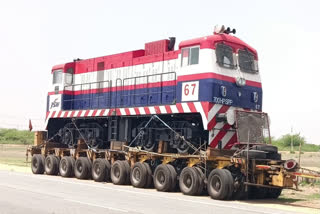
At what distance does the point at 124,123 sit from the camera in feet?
66.3

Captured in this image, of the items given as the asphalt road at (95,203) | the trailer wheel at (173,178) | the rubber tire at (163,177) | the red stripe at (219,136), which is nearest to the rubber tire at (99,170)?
the rubber tire at (163,177)

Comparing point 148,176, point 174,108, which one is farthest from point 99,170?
point 174,108

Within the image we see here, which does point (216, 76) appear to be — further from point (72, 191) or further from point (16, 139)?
point (16, 139)

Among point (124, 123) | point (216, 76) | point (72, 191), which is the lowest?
point (72, 191)

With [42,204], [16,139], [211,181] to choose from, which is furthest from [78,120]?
[16,139]

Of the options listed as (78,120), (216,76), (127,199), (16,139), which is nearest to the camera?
(127,199)

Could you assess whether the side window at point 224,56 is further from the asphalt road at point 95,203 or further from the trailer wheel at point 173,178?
the asphalt road at point 95,203

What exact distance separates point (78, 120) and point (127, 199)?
10.2 meters

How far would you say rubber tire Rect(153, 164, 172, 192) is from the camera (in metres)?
16.5

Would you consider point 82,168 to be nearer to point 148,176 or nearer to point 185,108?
point 148,176

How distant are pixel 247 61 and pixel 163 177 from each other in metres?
5.16

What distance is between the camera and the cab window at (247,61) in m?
17.2

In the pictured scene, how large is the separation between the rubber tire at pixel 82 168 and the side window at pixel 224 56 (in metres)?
8.06

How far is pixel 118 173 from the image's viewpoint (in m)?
19.2
